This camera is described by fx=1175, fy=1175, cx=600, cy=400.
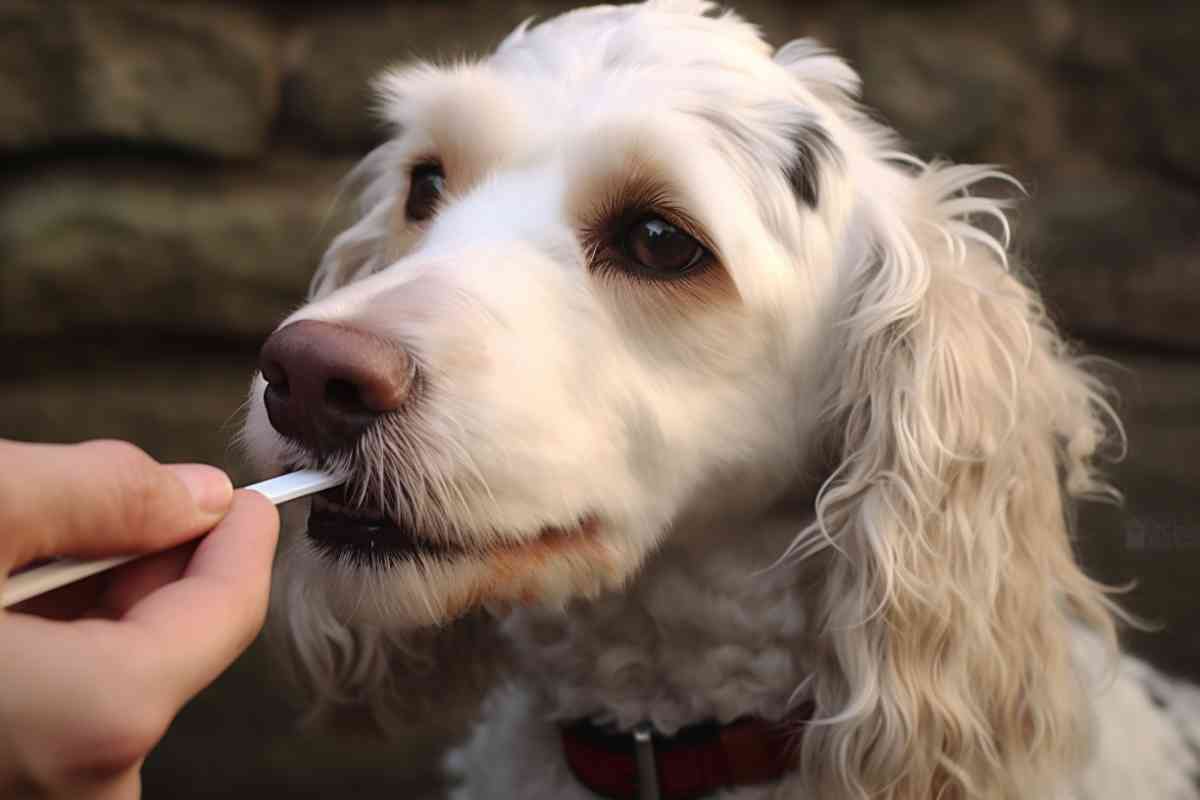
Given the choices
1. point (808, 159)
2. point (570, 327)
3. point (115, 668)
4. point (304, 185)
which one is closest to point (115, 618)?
point (115, 668)

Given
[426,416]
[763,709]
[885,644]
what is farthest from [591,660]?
[426,416]

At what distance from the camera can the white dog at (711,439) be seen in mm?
908

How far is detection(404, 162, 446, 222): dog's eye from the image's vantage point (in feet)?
3.77

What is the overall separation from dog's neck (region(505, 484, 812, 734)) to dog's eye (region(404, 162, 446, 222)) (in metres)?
0.40

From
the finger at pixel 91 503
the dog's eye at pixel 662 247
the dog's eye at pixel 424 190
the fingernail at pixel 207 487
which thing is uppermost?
the finger at pixel 91 503

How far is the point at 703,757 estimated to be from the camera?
1.12 metres

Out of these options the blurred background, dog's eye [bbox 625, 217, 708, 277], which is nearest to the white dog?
dog's eye [bbox 625, 217, 708, 277]

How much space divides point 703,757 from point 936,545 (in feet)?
0.99

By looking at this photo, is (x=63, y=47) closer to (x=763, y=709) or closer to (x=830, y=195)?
(x=830, y=195)

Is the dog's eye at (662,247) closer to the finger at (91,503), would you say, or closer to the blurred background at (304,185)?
the finger at (91,503)

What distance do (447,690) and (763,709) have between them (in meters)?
0.39

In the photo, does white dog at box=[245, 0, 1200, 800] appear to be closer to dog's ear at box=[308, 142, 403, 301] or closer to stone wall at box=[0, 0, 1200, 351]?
dog's ear at box=[308, 142, 403, 301]

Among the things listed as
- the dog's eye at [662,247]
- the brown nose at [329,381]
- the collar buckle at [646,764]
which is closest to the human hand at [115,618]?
the brown nose at [329,381]

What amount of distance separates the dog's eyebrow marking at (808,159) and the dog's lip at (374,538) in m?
0.37
